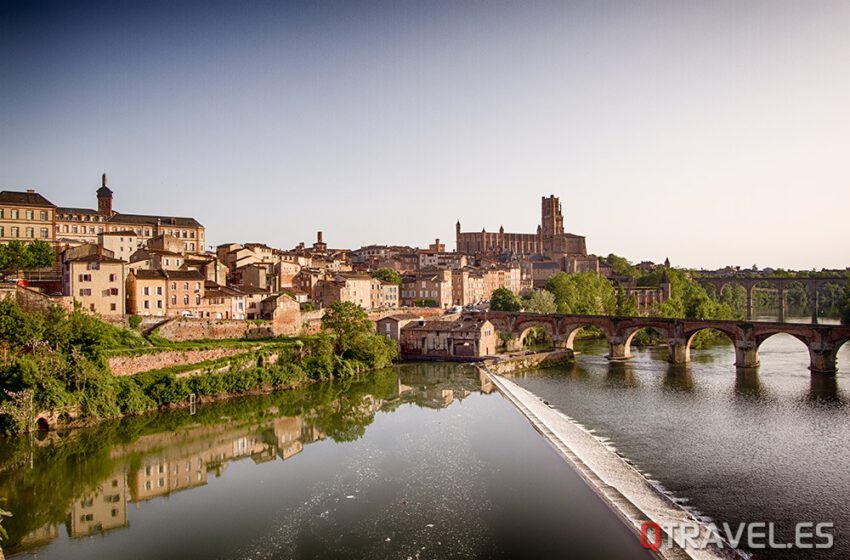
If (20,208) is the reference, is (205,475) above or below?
below

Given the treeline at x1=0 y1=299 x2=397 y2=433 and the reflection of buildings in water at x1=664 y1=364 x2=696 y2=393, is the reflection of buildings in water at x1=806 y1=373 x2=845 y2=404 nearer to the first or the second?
the reflection of buildings in water at x1=664 y1=364 x2=696 y2=393

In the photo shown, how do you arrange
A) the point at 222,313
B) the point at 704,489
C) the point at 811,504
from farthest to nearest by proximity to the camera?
1. the point at 222,313
2. the point at 704,489
3. the point at 811,504

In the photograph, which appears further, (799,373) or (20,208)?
(20,208)

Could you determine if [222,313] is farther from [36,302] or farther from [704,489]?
[704,489]

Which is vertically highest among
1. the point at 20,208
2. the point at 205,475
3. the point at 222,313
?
the point at 20,208

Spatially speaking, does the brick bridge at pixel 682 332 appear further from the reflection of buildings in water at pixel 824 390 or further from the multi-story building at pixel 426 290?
the multi-story building at pixel 426 290

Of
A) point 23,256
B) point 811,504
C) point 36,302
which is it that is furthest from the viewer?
point 23,256

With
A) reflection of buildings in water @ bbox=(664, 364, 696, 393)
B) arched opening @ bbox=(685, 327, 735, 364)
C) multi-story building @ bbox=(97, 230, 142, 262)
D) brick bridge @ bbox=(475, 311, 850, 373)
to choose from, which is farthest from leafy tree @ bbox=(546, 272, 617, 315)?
multi-story building @ bbox=(97, 230, 142, 262)

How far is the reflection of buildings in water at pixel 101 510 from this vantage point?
51.0 ft

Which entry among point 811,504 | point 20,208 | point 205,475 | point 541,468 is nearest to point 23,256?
point 20,208

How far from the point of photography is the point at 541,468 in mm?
18844

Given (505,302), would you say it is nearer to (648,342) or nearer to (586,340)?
(586,340)

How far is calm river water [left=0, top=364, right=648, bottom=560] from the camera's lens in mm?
14000

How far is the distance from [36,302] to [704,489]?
88.0 ft
